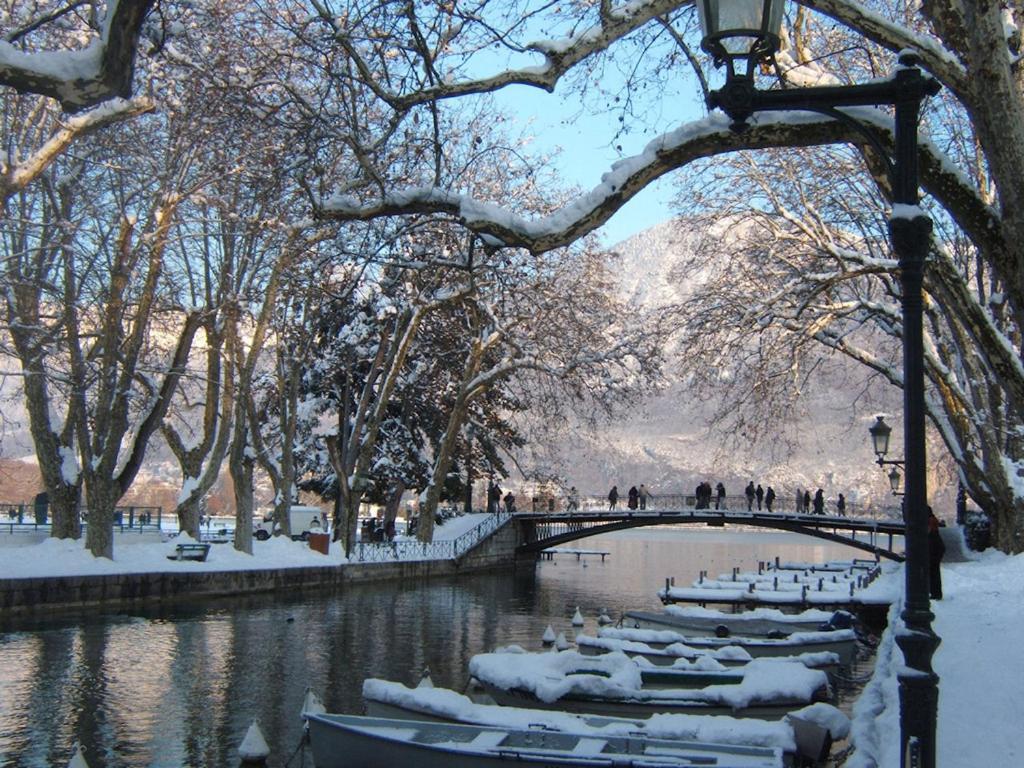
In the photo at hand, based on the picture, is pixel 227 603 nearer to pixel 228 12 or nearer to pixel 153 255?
pixel 153 255

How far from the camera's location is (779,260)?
25266 mm

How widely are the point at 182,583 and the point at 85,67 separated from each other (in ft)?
62.8

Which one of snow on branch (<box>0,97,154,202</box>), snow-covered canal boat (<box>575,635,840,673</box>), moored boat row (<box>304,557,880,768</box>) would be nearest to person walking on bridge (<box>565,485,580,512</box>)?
moored boat row (<box>304,557,880,768</box>)

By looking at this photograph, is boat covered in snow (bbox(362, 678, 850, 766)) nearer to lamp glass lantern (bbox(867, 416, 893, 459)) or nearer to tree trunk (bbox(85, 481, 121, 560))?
lamp glass lantern (bbox(867, 416, 893, 459))

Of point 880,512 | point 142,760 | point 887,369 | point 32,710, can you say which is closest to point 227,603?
point 32,710

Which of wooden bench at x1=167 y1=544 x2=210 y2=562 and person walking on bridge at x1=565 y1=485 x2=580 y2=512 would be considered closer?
wooden bench at x1=167 y1=544 x2=210 y2=562

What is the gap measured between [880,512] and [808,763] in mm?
38209

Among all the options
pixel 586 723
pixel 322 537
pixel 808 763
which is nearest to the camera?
pixel 586 723

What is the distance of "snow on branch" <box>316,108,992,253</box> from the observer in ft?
22.8

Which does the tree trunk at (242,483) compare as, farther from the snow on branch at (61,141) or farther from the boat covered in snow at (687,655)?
the boat covered in snow at (687,655)

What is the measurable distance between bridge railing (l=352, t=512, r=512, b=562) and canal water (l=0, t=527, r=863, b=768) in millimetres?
3422

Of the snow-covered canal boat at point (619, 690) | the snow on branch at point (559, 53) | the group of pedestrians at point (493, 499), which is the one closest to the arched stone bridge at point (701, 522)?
the group of pedestrians at point (493, 499)

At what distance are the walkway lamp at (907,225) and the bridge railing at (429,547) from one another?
28.8 m

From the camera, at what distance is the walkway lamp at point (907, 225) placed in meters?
5.11
